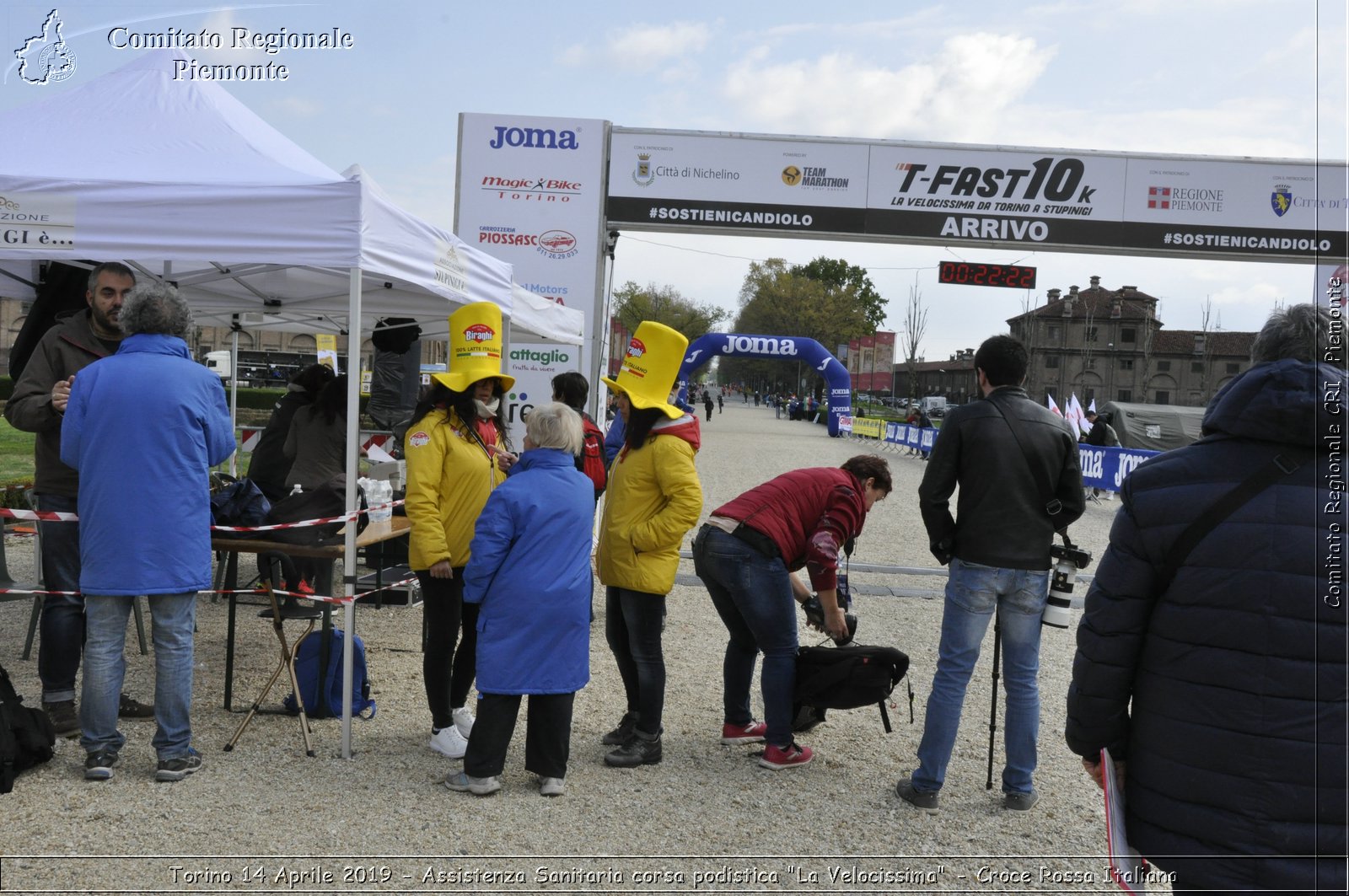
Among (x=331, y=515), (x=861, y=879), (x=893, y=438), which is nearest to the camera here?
(x=861, y=879)

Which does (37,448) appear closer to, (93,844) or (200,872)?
(93,844)

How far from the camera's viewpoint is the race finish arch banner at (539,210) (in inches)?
474

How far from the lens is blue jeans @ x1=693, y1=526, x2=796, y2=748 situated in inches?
179

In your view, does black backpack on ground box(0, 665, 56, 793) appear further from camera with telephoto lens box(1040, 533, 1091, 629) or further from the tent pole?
camera with telephoto lens box(1040, 533, 1091, 629)

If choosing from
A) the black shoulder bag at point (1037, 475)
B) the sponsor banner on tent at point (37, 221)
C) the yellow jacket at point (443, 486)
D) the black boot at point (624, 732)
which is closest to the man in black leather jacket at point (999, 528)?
the black shoulder bag at point (1037, 475)

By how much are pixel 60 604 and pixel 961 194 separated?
10682 mm

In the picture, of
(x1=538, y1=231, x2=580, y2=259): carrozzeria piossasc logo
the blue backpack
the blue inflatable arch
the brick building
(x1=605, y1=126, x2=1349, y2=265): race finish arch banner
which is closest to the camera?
the blue backpack

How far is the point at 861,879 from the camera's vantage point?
3.73 metres

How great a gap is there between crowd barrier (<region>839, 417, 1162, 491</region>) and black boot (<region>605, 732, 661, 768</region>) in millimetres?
3142

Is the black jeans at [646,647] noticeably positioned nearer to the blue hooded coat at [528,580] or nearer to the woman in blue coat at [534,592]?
the woman in blue coat at [534,592]

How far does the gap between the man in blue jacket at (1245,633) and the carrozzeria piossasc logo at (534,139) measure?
10589 mm

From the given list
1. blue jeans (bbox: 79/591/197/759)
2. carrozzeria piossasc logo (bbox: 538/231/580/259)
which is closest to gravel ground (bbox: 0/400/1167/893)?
blue jeans (bbox: 79/591/197/759)

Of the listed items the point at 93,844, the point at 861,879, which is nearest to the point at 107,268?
the point at 93,844

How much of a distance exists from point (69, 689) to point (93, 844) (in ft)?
4.57
